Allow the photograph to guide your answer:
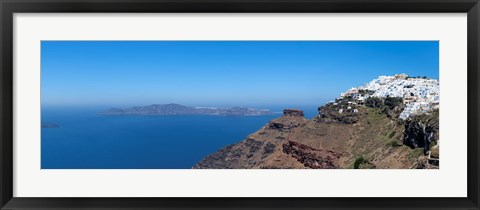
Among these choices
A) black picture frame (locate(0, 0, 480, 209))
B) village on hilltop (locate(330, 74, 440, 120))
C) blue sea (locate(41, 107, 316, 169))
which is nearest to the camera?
black picture frame (locate(0, 0, 480, 209))

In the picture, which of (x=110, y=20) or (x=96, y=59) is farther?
(x=96, y=59)

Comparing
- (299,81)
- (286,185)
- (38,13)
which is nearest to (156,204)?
(286,185)

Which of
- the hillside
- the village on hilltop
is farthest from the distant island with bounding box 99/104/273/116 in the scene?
the village on hilltop

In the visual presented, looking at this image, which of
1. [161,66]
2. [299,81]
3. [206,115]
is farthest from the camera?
[299,81]

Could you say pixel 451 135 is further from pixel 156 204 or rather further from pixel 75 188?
pixel 75 188

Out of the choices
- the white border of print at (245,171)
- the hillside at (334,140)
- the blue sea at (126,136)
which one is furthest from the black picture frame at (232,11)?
the hillside at (334,140)

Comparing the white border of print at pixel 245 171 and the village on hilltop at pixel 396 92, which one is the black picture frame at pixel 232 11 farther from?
the village on hilltop at pixel 396 92

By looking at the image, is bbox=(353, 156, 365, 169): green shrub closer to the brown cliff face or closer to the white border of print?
the brown cliff face
